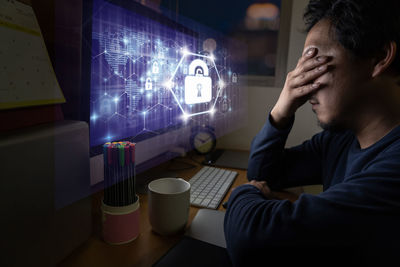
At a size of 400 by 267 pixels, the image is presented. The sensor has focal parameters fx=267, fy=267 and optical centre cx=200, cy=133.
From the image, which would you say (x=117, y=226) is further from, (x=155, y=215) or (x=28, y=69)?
(x=28, y=69)

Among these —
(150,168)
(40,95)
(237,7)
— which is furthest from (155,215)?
(237,7)

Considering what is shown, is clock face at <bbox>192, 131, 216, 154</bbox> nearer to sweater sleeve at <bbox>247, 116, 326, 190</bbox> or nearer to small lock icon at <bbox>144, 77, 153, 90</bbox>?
sweater sleeve at <bbox>247, 116, 326, 190</bbox>

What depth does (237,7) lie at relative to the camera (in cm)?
159

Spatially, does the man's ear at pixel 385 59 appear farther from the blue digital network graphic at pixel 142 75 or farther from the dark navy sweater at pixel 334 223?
the blue digital network graphic at pixel 142 75

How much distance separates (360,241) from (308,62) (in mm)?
456

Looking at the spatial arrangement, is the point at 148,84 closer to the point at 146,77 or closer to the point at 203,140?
the point at 146,77

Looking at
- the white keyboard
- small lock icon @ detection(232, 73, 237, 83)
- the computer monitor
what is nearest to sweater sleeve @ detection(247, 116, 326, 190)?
the white keyboard

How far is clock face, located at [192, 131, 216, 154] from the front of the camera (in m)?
1.33

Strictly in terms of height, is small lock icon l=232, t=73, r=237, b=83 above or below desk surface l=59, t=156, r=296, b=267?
above

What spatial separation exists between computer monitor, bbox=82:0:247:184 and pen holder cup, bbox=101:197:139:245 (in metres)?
0.17

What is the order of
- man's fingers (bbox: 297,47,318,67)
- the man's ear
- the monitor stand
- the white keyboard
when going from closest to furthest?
the man's ear < man's fingers (bbox: 297,47,318,67) < the white keyboard < the monitor stand

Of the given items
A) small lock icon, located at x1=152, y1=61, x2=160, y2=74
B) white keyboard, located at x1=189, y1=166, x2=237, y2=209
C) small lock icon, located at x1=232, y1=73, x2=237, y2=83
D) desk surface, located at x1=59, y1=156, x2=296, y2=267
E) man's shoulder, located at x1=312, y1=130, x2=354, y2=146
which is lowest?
desk surface, located at x1=59, y1=156, x2=296, y2=267

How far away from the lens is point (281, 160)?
1.03m

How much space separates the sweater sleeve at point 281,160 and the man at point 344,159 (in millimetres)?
105
